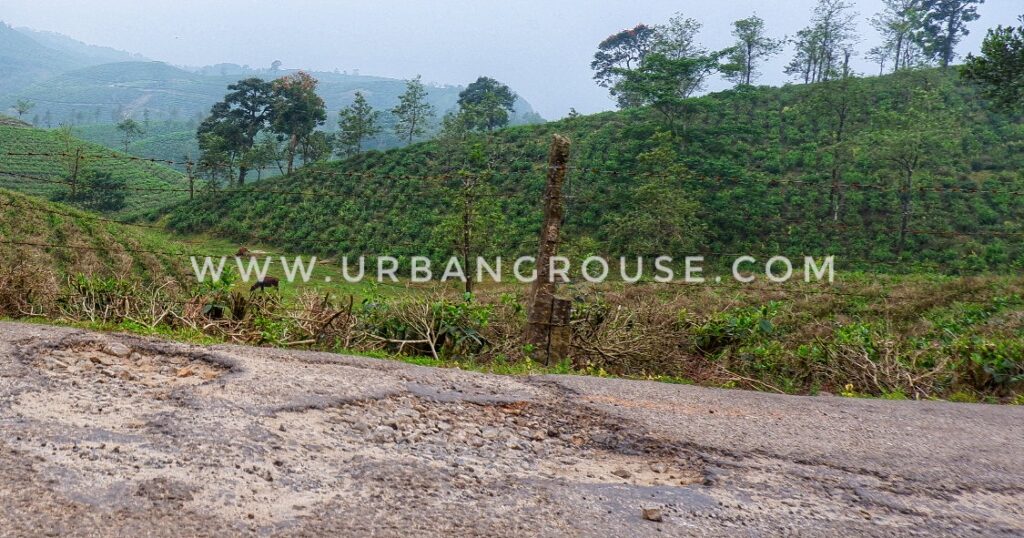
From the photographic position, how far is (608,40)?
2505 inches

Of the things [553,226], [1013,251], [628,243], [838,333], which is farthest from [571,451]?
[1013,251]

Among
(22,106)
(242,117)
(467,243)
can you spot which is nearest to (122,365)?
(467,243)

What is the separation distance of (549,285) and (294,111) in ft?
139

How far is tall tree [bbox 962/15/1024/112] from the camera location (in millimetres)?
14102

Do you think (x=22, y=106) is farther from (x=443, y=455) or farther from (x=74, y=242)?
(x=443, y=455)

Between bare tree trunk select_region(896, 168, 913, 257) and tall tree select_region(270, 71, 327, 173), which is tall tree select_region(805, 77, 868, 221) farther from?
tall tree select_region(270, 71, 327, 173)

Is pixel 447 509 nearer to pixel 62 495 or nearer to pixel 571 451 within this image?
pixel 571 451

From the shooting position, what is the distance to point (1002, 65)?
14.2 m

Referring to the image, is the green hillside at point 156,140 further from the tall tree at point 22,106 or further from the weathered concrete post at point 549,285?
the weathered concrete post at point 549,285

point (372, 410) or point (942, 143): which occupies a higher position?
point (942, 143)

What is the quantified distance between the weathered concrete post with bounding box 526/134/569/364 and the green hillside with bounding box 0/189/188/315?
398 cm

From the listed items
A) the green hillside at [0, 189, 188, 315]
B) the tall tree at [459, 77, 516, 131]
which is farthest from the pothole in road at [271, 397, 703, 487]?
the tall tree at [459, 77, 516, 131]

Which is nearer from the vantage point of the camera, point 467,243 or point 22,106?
point 467,243

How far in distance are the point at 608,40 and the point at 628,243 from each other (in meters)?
46.4
